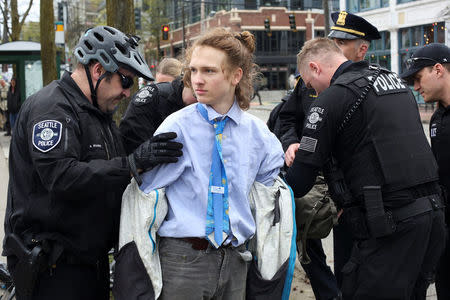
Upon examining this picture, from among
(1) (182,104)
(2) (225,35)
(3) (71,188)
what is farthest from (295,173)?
(1) (182,104)

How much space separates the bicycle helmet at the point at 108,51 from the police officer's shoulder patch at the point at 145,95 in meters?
1.51

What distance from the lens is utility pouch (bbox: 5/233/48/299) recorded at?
2.33m

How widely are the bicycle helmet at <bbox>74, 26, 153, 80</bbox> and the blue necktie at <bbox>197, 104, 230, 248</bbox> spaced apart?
53 centimetres

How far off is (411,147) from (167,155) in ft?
4.48

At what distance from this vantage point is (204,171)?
2.35 m

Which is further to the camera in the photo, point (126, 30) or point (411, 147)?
point (126, 30)

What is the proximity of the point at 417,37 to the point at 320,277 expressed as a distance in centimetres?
2604

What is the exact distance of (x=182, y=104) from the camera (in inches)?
163

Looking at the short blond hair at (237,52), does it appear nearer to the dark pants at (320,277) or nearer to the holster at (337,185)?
the holster at (337,185)

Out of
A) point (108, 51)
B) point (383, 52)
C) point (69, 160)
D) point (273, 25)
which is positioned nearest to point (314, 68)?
point (108, 51)

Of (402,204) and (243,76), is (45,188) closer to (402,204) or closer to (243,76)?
(243,76)

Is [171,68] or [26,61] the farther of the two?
[26,61]

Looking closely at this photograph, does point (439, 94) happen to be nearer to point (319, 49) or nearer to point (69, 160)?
point (319, 49)

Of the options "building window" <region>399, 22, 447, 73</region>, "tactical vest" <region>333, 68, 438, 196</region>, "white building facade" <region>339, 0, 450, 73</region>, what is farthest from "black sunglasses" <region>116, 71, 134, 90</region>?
"building window" <region>399, 22, 447, 73</region>
